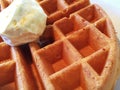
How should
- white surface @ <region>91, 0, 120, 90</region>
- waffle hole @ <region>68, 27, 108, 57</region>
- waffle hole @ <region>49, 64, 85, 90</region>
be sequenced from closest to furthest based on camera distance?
waffle hole @ <region>49, 64, 85, 90</region>, waffle hole @ <region>68, 27, 108, 57</region>, white surface @ <region>91, 0, 120, 90</region>

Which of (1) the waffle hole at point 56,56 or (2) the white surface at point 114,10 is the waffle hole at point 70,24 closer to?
(1) the waffle hole at point 56,56

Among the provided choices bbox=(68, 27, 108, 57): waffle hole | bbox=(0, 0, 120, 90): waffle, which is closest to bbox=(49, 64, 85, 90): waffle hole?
bbox=(0, 0, 120, 90): waffle

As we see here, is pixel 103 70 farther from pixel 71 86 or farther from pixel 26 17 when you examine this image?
pixel 26 17

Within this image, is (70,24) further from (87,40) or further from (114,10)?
(114,10)

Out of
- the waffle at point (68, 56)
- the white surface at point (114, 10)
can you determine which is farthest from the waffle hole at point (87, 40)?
the white surface at point (114, 10)

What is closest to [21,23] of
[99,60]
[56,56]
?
[56,56]

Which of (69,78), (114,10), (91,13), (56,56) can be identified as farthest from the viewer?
(114,10)

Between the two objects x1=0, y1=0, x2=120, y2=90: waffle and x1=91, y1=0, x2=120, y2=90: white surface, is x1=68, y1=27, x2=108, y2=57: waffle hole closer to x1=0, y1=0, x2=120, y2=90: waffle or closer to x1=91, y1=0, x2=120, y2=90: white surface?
x1=0, y1=0, x2=120, y2=90: waffle
